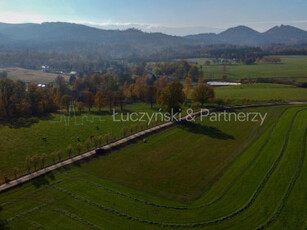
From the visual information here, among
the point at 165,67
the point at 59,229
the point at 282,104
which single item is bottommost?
the point at 59,229

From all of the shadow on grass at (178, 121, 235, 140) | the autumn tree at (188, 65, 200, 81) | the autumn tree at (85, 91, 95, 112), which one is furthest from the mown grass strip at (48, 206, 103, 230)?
the autumn tree at (188, 65, 200, 81)

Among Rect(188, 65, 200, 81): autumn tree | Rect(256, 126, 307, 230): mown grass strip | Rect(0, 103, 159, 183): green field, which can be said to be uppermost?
Rect(188, 65, 200, 81): autumn tree

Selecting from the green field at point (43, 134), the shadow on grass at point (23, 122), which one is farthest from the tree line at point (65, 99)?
the green field at point (43, 134)

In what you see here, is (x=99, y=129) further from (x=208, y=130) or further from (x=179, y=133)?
(x=208, y=130)

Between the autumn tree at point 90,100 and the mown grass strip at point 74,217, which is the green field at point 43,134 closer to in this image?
the autumn tree at point 90,100

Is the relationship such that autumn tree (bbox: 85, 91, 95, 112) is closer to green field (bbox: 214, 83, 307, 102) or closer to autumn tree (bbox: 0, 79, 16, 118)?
autumn tree (bbox: 0, 79, 16, 118)

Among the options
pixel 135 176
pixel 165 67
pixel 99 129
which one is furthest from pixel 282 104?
pixel 165 67
